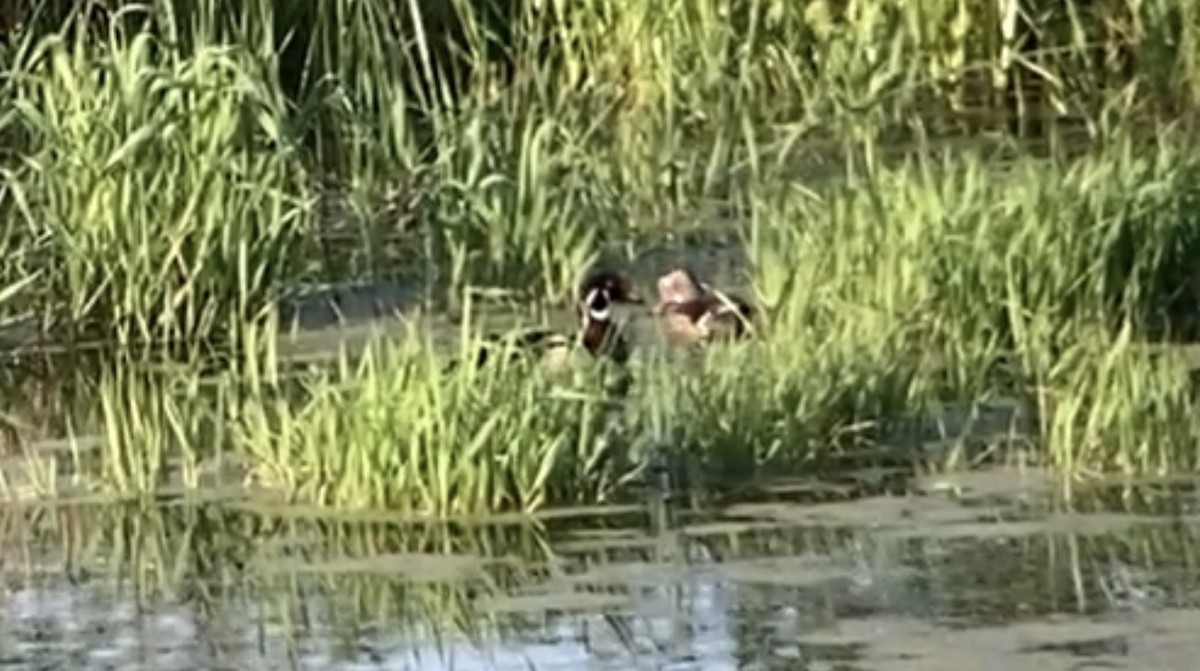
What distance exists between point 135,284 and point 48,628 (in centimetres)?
270

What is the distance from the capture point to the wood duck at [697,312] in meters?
8.80

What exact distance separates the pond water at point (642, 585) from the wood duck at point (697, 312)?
1.24 m

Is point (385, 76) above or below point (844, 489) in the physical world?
above

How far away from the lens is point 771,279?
9094 millimetres

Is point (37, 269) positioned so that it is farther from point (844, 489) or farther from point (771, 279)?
point (844, 489)

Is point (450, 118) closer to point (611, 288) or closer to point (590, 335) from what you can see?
point (611, 288)

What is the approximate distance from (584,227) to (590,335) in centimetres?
141

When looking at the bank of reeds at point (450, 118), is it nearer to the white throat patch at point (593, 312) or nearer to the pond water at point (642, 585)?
the white throat patch at point (593, 312)

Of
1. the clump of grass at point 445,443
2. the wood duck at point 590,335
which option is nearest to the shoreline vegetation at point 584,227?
the clump of grass at point 445,443

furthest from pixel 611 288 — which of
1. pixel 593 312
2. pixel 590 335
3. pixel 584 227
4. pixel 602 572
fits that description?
pixel 602 572

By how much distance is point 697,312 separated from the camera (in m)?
8.93

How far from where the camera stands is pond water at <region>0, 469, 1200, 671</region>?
6.47 metres

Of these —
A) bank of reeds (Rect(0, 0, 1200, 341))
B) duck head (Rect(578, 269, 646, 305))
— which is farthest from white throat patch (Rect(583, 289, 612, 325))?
bank of reeds (Rect(0, 0, 1200, 341))

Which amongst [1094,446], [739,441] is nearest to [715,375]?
[739,441]
